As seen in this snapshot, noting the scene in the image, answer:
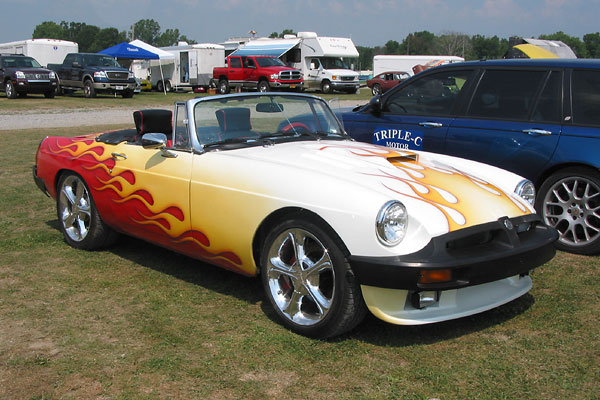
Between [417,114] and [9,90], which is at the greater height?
[417,114]

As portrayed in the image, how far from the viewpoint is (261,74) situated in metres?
29.9

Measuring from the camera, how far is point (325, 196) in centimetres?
355

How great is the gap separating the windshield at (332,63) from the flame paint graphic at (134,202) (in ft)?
95.0

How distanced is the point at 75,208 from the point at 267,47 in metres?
29.9

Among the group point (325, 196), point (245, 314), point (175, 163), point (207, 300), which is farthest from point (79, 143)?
point (325, 196)

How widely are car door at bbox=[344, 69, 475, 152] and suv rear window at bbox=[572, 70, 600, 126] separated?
1.03m

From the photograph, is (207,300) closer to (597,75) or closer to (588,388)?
(588,388)

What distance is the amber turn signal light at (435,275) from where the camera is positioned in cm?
327

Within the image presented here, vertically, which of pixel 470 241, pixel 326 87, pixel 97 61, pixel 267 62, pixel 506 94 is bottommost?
pixel 326 87

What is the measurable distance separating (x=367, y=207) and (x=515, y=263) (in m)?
0.95

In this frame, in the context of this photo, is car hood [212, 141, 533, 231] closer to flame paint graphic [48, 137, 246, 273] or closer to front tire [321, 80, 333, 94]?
flame paint graphic [48, 137, 246, 273]

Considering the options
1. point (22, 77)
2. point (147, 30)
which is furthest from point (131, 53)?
point (147, 30)

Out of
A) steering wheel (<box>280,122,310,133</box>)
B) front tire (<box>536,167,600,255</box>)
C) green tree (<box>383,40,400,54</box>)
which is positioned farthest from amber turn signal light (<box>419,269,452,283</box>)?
green tree (<box>383,40,400,54</box>)

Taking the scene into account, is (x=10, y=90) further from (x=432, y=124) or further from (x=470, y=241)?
(x=470, y=241)
